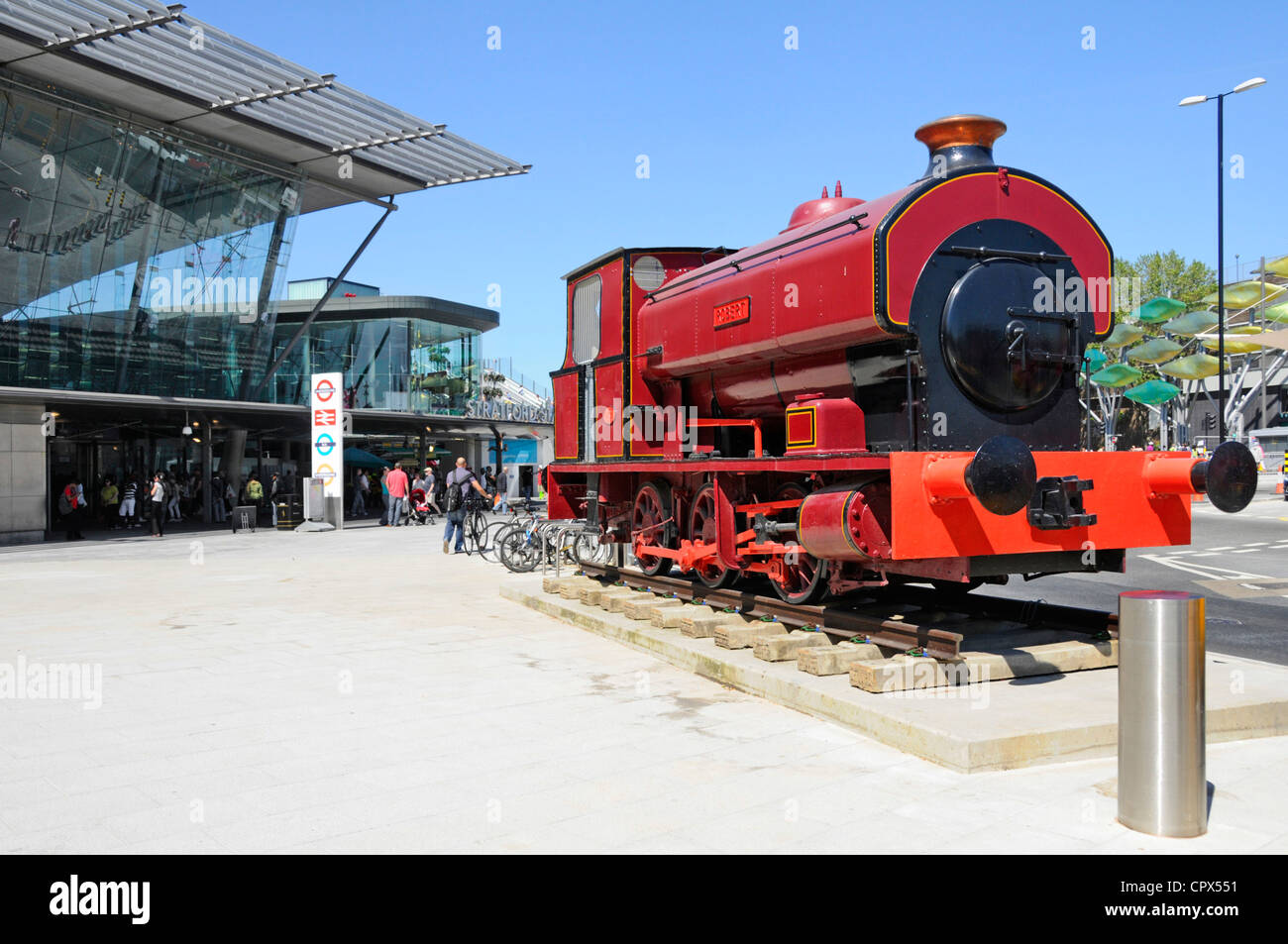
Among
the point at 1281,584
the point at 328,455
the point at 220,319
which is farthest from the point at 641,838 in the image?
the point at 220,319

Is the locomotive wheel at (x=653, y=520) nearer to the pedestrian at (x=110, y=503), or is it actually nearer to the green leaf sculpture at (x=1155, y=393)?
the pedestrian at (x=110, y=503)

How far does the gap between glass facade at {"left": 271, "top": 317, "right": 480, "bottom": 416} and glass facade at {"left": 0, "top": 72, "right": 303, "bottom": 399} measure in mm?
5162

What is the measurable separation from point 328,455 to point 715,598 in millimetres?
18601

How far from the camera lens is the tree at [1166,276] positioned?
57.6 m

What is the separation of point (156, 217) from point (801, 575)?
2450cm

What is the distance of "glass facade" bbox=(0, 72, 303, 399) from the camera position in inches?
902

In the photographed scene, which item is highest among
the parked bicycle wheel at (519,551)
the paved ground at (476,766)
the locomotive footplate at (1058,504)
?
the locomotive footplate at (1058,504)

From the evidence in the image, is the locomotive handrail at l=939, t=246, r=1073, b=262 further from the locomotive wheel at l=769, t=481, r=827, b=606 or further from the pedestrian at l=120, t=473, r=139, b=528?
the pedestrian at l=120, t=473, r=139, b=528

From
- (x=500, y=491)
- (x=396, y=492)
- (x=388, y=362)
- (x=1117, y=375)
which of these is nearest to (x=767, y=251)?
(x=396, y=492)

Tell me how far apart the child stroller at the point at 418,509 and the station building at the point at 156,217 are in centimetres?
299

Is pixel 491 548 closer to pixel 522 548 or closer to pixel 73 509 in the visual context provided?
pixel 522 548

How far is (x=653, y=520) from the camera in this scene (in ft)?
34.0

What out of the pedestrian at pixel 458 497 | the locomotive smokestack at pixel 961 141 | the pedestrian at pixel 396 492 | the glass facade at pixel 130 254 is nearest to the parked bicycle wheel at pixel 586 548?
the pedestrian at pixel 458 497
